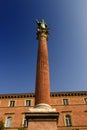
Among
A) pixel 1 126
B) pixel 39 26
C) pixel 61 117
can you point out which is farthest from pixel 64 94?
pixel 39 26

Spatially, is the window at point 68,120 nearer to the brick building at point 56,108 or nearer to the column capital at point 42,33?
the brick building at point 56,108

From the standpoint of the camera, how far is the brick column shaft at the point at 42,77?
44.3 ft

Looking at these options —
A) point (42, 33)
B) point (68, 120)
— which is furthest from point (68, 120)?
point (42, 33)

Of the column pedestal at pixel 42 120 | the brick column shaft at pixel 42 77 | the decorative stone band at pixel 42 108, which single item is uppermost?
the brick column shaft at pixel 42 77

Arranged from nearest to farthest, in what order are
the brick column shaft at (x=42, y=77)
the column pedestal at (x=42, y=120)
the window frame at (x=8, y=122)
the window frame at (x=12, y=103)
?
the column pedestal at (x=42, y=120) → the brick column shaft at (x=42, y=77) → the window frame at (x=8, y=122) → the window frame at (x=12, y=103)

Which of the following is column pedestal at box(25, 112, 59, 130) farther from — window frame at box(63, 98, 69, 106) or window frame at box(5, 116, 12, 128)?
window frame at box(63, 98, 69, 106)

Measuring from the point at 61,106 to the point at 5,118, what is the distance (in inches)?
381

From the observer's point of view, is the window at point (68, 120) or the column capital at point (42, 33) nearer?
the column capital at point (42, 33)

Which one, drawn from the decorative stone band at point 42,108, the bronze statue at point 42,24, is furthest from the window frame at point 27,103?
the decorative stone band at point 42,108

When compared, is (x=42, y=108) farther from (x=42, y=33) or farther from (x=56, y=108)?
(x=56, y=108)

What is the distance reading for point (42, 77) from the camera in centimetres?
1448

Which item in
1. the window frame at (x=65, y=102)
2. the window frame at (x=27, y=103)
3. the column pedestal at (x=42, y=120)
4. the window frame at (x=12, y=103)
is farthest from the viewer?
the window frame at (x=12, y=103)

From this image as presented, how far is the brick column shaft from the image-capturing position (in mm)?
13517

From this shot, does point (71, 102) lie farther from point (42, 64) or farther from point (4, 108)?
point (42, 64)
